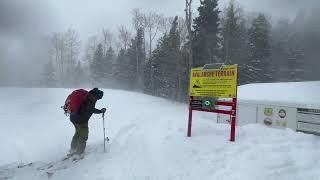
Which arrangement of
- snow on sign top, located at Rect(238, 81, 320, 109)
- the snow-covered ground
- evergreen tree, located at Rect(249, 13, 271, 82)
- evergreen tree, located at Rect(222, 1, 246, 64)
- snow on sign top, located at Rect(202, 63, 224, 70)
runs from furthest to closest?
evergreen tree, located at Rect(222, 1, 246, 64) → evergreen tree, located at Rect(249, 13, 271, 82) → snow on sign top, located at Rect(238, 81, 320, 109) → snow on sign top, located at Rect(202, 63, 224, 70) → the snow-covered ground

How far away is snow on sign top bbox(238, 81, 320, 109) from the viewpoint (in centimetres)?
1016

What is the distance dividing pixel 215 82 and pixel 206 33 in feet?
123

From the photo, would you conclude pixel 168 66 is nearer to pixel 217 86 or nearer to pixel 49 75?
pixel 49 75

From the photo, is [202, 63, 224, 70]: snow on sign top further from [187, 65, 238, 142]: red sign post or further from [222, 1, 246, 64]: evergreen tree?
[222, 1, 246, 64]: evergreen tree

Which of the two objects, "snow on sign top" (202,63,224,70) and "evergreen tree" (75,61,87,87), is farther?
"evergreen tree" (75,61,87,87)

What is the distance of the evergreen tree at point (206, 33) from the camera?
144 feet

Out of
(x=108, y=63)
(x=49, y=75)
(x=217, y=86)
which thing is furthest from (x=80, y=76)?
(x=217, y=86)

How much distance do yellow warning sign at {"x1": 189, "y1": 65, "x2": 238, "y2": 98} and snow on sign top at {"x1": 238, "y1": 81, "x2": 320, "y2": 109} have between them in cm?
209

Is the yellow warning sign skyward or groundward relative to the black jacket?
skyward

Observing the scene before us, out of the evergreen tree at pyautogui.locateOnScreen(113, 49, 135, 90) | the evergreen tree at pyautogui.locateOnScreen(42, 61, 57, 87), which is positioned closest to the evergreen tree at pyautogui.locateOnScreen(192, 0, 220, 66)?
the evergreen tree at pyautogui.locateOnScreen(113, 49, 135, 90)

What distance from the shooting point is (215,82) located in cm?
896

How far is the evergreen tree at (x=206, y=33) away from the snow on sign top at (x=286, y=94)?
28.4 meters

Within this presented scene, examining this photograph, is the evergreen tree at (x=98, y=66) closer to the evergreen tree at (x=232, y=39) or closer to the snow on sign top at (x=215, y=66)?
the evergreen tree at (x=232, y=39)

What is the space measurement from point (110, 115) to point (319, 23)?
25324 millimetres
